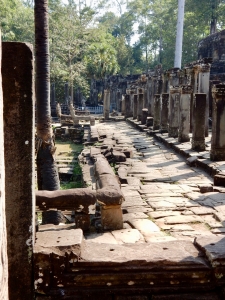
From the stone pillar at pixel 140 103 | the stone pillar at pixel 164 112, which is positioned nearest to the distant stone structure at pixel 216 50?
the stone pillar at pixel 140 103

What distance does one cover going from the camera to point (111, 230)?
15.5 ft

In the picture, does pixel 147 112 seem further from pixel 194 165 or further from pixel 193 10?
pixel 193 10

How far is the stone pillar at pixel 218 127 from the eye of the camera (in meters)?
8.62

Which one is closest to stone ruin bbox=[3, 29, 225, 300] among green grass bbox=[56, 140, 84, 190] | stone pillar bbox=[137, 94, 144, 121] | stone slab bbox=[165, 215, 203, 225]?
stone slab bbox=[165, 215, 203, 225]

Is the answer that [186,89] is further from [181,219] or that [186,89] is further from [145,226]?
[145,226]

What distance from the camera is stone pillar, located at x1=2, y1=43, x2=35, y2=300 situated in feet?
8.68

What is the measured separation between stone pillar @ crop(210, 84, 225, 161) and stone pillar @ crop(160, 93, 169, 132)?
18.0 feet

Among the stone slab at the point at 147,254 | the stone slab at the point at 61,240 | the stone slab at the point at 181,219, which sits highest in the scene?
the stone slab at the point at 61,240

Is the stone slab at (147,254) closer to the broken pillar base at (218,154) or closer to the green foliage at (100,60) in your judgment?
the broken pillar base at (218,154)

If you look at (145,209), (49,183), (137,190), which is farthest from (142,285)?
(49,183)

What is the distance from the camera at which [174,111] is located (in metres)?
13.0

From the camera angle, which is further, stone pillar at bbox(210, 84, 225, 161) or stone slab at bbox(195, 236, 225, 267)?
stone pillar at bbox(210, 84, 225, 161)

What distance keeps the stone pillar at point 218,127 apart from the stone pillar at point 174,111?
4.26 m

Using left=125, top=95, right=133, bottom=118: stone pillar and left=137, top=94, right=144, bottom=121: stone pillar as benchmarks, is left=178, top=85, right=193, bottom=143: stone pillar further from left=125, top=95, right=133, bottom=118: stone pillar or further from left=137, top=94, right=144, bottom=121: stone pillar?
left=125, top=95, right=133, bottom=118: stone pillar
